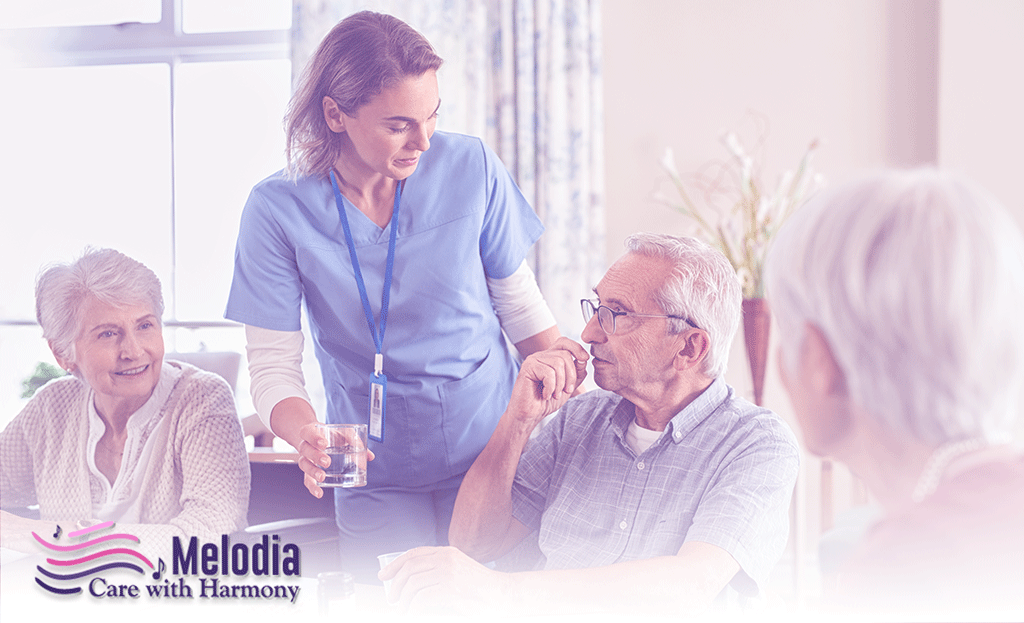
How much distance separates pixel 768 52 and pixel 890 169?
100 inches

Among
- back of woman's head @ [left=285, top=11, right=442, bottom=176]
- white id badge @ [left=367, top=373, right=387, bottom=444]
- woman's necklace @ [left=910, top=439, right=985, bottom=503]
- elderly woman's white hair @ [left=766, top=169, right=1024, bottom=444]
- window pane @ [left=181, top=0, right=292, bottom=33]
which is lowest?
white id badge @ [left=367, top=373, right=387, bottom=444]

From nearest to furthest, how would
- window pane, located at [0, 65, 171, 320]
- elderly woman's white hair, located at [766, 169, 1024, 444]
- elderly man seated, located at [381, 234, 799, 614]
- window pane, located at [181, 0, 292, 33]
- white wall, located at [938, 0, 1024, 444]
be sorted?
1. elderly woman's white hair, located at [766, 169, 1024, 444]
2. elderly man seated, located at [381, 234, 799, 614]
3. white wall, located at [938, 0, 1024, 444]
4. window pane, located at [0, 65, 171, 320]
5. window pane, located at [181, 0, 292, 33]

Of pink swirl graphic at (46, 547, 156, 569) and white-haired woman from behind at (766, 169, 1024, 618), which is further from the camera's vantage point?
pink swirl graphic at (46, 547, 156, 569)

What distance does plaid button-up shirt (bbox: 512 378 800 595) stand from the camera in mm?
1119

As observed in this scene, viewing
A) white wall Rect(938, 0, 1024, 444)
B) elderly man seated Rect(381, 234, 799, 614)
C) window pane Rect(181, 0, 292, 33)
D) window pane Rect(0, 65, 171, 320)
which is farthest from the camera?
window pane Rect(181, 0, 292, 33)

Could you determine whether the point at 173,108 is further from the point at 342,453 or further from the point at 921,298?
the point at 921,298

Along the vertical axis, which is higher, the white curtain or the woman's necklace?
the white curtain

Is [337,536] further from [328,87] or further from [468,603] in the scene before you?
[328,87]

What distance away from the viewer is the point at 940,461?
22.3 inches

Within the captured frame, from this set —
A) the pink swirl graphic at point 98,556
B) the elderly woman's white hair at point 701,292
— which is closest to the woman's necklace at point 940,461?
the elderly woman's white hair at point 701,292

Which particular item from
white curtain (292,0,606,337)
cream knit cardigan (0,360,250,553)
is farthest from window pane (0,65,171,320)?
cream knit cardigan (0,360,250,553)

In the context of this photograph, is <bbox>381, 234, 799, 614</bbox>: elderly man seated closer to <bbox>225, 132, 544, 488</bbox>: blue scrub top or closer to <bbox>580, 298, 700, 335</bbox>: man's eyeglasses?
<bbox>580, 298, 700, 335</bbox>: man's eyeglasses

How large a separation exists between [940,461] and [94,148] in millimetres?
3512

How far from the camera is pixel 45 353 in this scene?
1.46m
